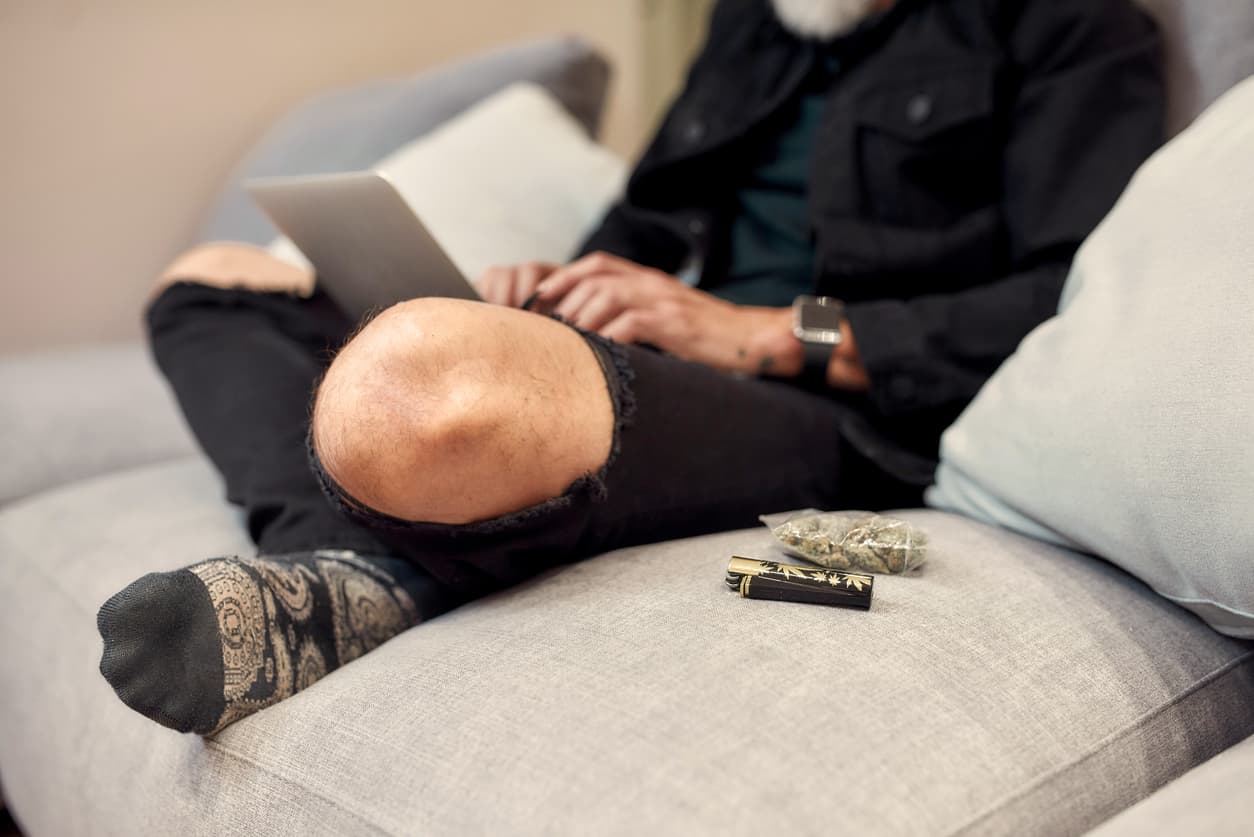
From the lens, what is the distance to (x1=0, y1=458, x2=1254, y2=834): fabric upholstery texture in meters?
0.41

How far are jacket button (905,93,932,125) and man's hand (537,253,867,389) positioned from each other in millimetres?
245

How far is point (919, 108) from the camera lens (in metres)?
0.96

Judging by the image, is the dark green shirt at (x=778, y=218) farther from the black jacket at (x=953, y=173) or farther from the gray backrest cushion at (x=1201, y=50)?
the gray backrest cushion at (x=1201, y=50)

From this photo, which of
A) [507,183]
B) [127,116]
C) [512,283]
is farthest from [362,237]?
[127,116]

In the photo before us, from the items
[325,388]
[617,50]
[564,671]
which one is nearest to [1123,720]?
[564,671]

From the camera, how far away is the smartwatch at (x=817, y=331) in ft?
2.77

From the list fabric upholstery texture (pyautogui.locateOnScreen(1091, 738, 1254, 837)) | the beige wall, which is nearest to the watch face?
fabric upholstery texture (pyautogui.locateOnScreen(1091, 738, 1254, 837))

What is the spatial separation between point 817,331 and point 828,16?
398 mm

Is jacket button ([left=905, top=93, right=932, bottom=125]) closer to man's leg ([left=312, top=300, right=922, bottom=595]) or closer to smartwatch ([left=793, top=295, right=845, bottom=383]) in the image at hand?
smartwatch ([left=793, top=295, right=845, bottom=383])

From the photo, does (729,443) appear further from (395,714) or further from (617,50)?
(617,50)

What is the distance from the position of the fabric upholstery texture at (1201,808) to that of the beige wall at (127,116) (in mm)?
1767

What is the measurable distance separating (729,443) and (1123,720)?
30cm

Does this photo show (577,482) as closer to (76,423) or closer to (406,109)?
(76,423)

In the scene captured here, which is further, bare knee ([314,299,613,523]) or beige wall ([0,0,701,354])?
beige wall ([0,0,701,354])
